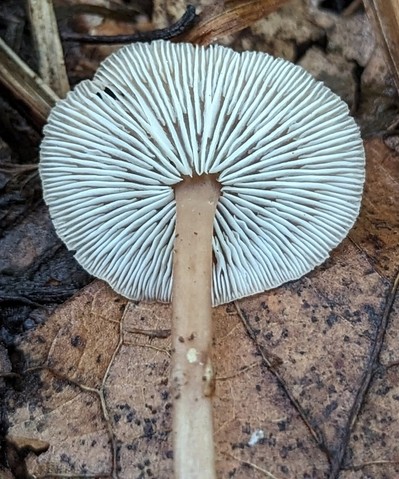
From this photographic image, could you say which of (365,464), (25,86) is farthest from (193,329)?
(25,86)

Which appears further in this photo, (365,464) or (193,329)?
(193,329)

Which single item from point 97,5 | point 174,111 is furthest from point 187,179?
point 97,5

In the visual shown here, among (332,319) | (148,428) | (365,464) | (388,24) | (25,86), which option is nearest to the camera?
(365,464)

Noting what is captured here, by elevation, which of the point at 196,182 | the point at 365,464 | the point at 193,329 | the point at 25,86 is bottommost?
the point at 365,464

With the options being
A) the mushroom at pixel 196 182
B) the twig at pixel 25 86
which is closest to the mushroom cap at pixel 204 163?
the mushroom at pixel 196 182

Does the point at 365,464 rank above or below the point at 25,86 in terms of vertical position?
below

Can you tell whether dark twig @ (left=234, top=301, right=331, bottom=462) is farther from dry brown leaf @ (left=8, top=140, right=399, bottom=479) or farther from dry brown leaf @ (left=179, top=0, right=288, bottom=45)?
dry brown leaf @ (left=179, top=0, right=288, bottom=45)

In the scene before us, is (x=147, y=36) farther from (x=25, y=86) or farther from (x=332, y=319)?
(x=332, y=319)
